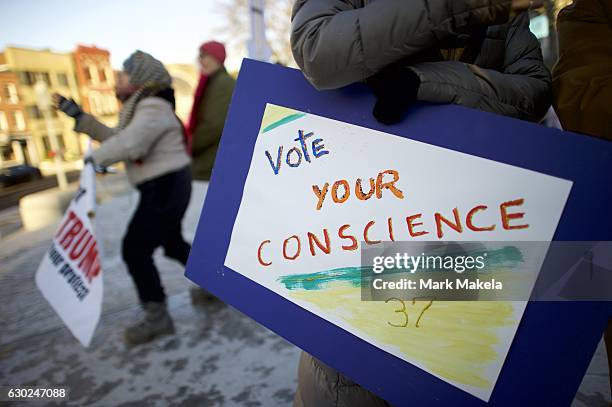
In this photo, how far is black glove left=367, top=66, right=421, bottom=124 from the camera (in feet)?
2.21

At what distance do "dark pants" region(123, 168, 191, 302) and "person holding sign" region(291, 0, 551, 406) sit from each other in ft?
5.90

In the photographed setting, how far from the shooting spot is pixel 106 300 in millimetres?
2822

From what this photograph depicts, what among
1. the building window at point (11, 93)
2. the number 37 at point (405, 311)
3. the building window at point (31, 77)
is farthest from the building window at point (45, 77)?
the number 37 at point (405, 311)

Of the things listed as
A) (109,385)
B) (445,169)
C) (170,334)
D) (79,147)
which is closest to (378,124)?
(445,169)

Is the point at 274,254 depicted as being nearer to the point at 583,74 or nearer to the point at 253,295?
the point at 253,295

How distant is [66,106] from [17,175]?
A: 57.0 feet

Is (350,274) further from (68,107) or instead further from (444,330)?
(68,107)

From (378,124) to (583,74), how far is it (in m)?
0.45

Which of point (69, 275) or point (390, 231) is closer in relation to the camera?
point (390, 231)

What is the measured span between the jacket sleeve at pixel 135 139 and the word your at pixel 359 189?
1.64 metres

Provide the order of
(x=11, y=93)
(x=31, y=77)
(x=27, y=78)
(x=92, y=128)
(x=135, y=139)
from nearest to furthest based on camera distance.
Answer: (x=135, y=139), (x=92, y=128), (x=11, y=93), (x=27, y=78), (x=31, y=77)

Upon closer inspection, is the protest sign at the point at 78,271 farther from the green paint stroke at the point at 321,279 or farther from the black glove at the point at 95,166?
the green paint stroke at the point at 321,279

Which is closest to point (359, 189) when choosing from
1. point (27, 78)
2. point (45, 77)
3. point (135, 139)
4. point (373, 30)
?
point (373, 30)

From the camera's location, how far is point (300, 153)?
856mm
